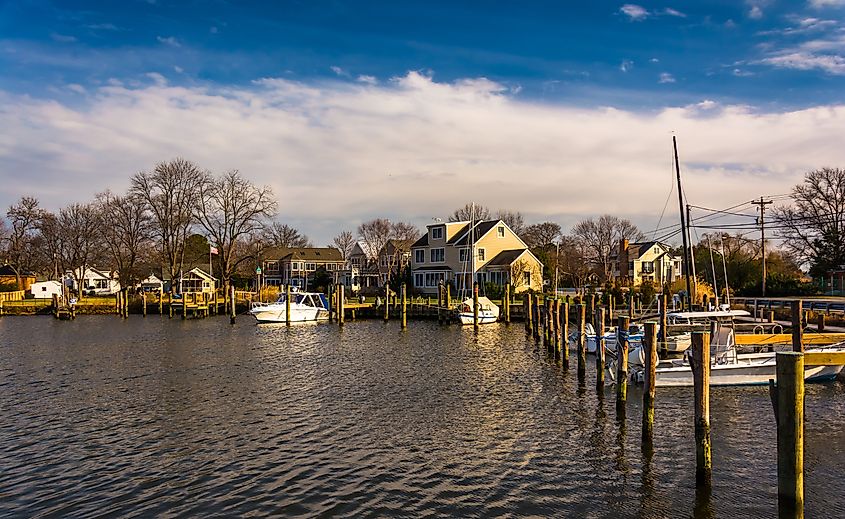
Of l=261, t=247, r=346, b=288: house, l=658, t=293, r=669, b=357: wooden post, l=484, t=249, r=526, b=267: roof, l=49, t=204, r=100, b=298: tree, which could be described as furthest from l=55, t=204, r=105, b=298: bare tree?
l=658, t=293, r=669, b=357: wooden post

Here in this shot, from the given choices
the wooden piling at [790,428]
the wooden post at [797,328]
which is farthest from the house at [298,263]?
the wooden piling at [790,428]

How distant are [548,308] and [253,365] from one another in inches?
638

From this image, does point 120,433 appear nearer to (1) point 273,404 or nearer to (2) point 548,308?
(1) point 273,404

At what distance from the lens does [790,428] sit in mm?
10000

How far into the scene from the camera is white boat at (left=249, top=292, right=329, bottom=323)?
53206mm

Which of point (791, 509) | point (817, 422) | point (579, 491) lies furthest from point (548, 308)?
point (791, 509)

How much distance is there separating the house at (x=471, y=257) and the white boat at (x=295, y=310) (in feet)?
68.3

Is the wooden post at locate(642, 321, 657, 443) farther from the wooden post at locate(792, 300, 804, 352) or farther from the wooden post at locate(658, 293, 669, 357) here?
the wooden post at locate(658, 293, 669, 357)

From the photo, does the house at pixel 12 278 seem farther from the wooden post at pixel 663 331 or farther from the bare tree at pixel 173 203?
the wooden post at pixel 663 331

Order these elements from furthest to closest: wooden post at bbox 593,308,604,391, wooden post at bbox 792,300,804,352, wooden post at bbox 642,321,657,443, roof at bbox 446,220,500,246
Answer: roof at bbox 446,220,500,246
wooden post at bbox 593,308,604,391
wooden post at bbox 792,300,804,352
wooden post at bbox 642,321,657,443

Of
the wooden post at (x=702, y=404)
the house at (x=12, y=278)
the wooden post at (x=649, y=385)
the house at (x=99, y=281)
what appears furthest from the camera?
the house at (x=99, y=281)

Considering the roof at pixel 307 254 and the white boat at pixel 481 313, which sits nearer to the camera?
the white boat at pixel 481 313

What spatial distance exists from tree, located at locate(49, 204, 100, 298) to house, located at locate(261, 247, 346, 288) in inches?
1326

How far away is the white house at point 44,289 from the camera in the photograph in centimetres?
8281
